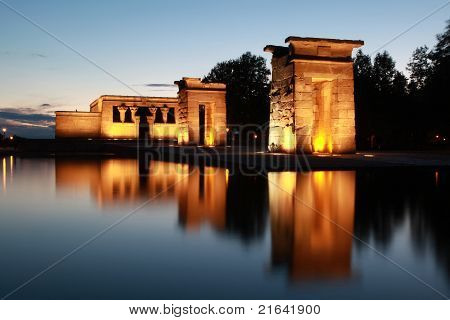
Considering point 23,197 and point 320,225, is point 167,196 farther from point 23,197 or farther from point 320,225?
point 320,225

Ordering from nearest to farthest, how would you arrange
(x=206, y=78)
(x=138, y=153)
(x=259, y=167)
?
(x=259, y=167) < (x=138, y=153) < (x=206, y=78)

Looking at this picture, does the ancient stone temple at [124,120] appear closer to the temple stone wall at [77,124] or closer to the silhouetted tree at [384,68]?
the temple stone wall at [77,124]

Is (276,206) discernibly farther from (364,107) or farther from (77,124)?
(77,124)

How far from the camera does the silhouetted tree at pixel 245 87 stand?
42125 mm

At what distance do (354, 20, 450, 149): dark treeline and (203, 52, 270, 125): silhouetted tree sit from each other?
9791 millimetres

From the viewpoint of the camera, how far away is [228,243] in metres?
4.17

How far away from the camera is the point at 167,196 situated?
7414 mm

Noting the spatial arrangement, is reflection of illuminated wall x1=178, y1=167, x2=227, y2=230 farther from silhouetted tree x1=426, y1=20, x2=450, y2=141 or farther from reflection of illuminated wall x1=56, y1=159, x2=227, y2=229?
silhouetted tree x1=426, y1=20, x2=450, y2=141

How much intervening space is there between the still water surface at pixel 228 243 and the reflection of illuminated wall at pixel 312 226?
2 centimetres

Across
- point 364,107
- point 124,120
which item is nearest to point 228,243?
point 364,107

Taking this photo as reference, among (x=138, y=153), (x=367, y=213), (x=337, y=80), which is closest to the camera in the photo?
(x=367, y=213)

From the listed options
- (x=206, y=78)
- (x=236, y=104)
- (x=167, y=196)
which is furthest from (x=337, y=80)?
(x=206, y=78)
